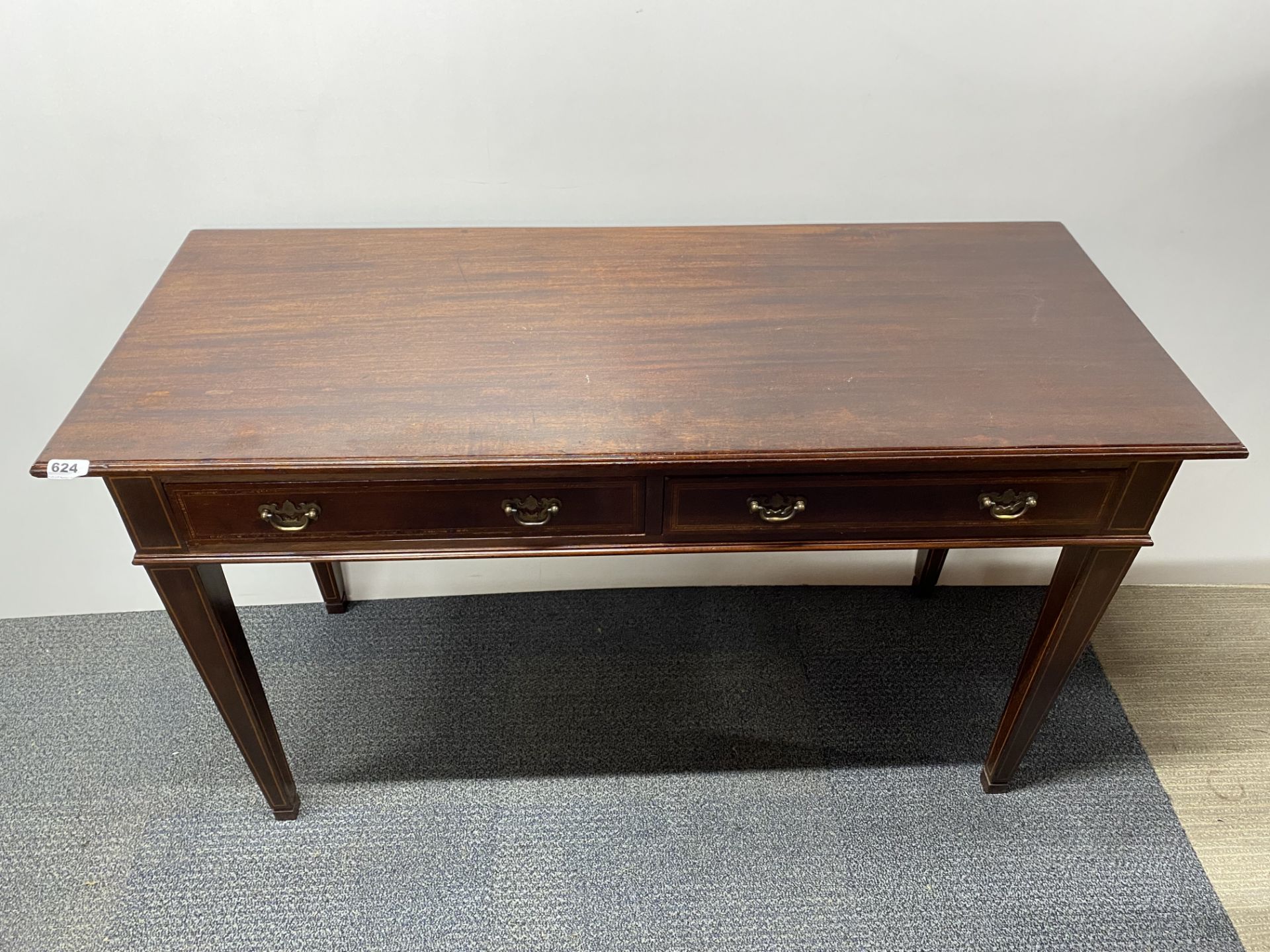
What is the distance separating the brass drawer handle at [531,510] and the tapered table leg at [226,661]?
0.42m

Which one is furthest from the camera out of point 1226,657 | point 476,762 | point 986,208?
point 1226,657

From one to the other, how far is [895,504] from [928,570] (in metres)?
0.86

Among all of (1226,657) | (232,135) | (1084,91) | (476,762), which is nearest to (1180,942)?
(1226,657)

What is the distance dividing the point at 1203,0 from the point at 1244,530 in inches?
43.9

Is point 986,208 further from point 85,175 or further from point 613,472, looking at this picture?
point 85,175

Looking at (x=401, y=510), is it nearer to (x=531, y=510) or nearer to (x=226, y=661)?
(x=531, y=510)

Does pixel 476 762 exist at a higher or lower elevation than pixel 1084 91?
lower

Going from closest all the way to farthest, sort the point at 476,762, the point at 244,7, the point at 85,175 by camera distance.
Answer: the point at 244,7, the point at 85,175, the point at 476,762

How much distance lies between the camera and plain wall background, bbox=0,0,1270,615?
→ 134 centimetres

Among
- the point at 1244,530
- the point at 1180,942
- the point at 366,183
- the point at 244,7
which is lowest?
the point at 1180,942

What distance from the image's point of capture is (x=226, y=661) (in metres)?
1.31

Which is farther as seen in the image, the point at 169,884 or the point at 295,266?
the point at 169,884

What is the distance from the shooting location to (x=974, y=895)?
1487 mm

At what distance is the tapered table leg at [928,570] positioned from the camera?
1918mm
